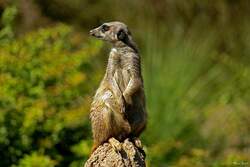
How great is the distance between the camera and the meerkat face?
247 inches

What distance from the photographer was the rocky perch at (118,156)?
6.24 m

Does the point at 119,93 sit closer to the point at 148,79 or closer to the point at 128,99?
the point at 128,99

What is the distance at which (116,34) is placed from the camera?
6273 millimetres

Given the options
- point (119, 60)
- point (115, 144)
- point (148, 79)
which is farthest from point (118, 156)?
point (148, 79)

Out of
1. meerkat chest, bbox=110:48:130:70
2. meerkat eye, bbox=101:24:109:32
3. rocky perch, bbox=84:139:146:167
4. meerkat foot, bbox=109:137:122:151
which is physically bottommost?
rocky perch, bbox=84:139:146:167

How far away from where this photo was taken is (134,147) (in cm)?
634

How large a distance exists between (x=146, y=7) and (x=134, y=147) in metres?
12.5

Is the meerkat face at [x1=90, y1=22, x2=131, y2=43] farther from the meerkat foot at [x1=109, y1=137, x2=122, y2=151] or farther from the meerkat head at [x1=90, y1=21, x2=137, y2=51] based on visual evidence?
the meerkat foot at [x1=109, y1=137, x2=122, y2=151]

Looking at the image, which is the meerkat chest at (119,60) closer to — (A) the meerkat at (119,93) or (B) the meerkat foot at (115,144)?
(A) the meerkat at (119,93)

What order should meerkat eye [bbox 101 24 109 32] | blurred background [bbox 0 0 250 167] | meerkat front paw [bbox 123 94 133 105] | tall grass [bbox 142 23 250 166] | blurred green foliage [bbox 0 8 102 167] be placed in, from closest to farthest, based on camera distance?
1. meerkat front paw [bbox 123 94 133 105]
2. meerkat eye [bbox 101 24 109 32]
3. blurred green foliage [bbox 0 8 102 167]
4. blurred background [bbox 0 0 250 167]
5. tall grass [bbox 142 23 250 166]

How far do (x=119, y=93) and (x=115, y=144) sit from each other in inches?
12.9

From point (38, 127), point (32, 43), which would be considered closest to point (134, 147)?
point (38, 127)

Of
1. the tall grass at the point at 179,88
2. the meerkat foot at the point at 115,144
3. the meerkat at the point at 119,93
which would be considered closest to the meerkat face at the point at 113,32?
the meerkat at the point at 119,93

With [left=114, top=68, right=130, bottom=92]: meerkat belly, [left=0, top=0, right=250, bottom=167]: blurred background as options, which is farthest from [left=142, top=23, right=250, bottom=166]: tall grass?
[left=114, top=68, right=130, bottom=92]: meerkat belly
